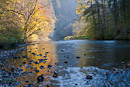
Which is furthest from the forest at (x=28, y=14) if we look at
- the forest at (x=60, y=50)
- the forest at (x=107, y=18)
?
the forest at (x=107, y=18)

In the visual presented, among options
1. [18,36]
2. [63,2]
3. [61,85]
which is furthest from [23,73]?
[63,2]

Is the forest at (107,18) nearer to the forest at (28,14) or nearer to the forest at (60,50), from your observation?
the forest at (60,50)

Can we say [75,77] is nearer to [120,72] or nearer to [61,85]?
[61,85]

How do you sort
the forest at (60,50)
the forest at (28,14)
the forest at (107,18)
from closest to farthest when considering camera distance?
the forest at (60,50) → the forest at (28,14) → the forest at (107,18)

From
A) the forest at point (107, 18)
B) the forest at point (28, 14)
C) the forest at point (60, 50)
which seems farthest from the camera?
the forest at point (107, 18)

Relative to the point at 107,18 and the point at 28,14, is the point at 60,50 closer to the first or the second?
the point at 28,14

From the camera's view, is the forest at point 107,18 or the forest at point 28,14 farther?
the forest at point 107,18

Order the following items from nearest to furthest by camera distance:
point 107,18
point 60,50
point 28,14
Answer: point 60,50 → point 28,14 → point 107,18

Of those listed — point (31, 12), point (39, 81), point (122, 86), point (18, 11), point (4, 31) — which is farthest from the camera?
point (31, 12)

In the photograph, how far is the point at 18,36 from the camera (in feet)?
42.9

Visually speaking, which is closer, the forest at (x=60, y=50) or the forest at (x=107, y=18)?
the forest at (x=60, y=50)

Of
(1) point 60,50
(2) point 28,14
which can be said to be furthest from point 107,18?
(1) point 60,50

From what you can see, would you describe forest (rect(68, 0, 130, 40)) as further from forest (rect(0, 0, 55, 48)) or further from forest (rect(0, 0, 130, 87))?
forest (rect(0, 0, 55, 48))

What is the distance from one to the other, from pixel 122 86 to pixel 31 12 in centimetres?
1951
